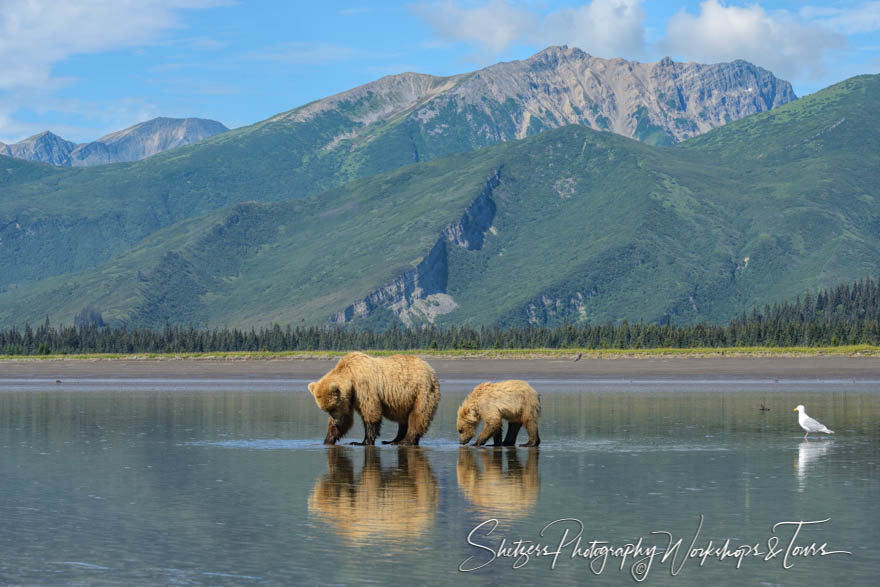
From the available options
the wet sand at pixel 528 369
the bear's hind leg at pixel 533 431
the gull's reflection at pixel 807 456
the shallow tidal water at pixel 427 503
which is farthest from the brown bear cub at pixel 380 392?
the wet sand at pixel 528 369

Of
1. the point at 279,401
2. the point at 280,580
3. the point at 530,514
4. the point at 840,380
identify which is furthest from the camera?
the point at 840,380

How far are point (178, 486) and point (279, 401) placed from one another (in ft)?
148

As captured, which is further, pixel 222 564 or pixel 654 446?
pixel 654 446

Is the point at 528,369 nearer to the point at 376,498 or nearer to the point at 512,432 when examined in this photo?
the point at 512,432

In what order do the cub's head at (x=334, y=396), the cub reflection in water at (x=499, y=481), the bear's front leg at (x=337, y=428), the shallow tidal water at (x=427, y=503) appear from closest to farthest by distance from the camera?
A: the shallow tidal water at (x=427, y=503), the cub reflection in water at (x=499, y=481), the cub's head at (x=334, y=396), the bear's front leg at (x=337, y=428)

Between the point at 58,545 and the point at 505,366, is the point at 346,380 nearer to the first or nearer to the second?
the point at 58,545

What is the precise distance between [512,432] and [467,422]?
1.60m

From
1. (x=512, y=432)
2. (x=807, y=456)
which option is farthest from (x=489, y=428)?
(x=807, y=456)

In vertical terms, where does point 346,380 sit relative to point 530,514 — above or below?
above

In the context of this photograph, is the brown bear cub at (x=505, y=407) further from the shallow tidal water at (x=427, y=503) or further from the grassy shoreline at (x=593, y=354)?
the grassy shoreline at (x=593, y=354)

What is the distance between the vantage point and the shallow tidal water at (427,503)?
2047 centimetres

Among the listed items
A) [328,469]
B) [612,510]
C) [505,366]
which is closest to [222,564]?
[612,510]

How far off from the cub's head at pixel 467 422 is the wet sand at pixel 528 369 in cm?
7059

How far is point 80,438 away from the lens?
44031 millimetres
